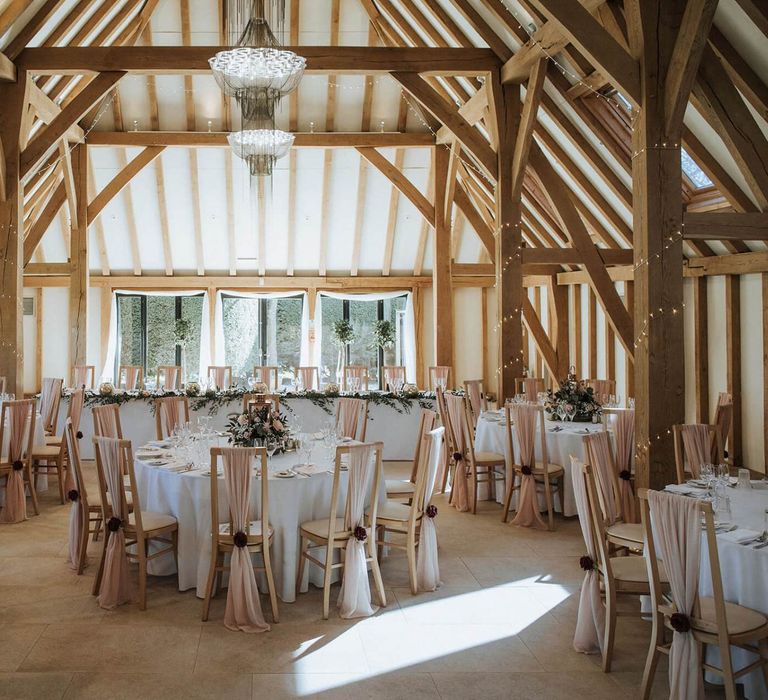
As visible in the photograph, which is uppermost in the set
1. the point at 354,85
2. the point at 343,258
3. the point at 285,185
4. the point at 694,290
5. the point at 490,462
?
the point at 354,85

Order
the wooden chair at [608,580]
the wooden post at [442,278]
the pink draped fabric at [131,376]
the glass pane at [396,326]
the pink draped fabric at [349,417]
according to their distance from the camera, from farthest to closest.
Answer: the glass pane at [396,326]
the wooden post at [442,278]
the pink draped fabric at [131,376]
the pink draped fabric at [349,417]
the wooden chair at [608,580]

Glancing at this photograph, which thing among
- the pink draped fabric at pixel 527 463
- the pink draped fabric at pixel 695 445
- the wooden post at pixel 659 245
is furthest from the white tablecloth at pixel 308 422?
the pink draped fabric at pixel 695 445

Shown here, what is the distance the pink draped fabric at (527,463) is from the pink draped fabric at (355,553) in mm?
2486

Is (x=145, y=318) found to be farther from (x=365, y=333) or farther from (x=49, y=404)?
(x=49, y=404)

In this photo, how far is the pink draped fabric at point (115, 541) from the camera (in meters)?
4.79

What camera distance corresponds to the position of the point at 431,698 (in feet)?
11.9

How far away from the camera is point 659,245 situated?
564 centimetres

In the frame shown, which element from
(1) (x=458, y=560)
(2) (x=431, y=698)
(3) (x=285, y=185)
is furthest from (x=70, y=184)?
(2) (x=431, y=698)

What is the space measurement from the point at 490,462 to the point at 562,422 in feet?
3.35

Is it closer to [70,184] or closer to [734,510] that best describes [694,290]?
[734,510]

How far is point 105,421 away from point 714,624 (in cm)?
490

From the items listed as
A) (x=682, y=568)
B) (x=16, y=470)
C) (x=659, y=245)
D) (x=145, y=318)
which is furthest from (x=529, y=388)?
(x=145, y=318)

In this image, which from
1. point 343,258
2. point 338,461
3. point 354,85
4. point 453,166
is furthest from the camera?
point 343,258

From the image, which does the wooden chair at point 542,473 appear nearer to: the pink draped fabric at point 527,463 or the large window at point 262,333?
the pink draped fabric at point 527,463
